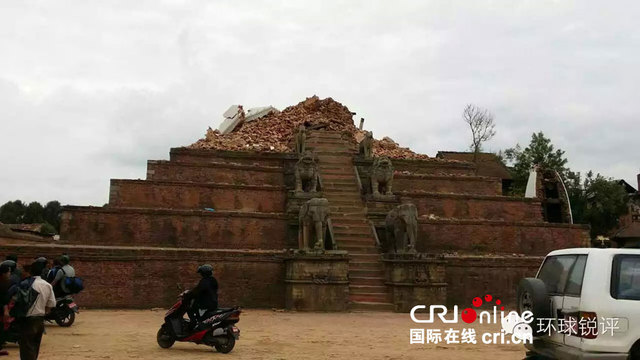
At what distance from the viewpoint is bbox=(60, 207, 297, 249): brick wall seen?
18078 millimetres

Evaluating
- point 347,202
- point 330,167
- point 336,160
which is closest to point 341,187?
point 347,202

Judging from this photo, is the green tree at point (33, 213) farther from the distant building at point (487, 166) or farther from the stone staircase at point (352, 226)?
the stone staircase at point (352, 226)

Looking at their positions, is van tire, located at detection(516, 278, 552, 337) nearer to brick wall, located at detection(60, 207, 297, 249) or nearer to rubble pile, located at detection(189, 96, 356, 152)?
brick wall, located at detection(60, 207, 297, 249)

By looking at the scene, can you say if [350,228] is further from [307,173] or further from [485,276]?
[485,276]

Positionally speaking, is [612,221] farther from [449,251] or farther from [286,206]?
[286,206]

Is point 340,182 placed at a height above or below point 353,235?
above

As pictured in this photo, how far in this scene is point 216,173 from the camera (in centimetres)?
2278

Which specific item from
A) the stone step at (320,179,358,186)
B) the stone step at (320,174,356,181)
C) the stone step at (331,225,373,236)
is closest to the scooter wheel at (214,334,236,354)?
the stone step at (331,225,373,236)

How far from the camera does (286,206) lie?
2056cm

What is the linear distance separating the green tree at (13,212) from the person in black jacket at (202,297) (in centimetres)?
5853

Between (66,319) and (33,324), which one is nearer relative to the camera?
(33,324)

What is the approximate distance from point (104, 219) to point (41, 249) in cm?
312

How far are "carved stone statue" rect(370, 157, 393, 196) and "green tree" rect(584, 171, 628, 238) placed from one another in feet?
91.9

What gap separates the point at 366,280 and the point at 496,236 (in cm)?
604
